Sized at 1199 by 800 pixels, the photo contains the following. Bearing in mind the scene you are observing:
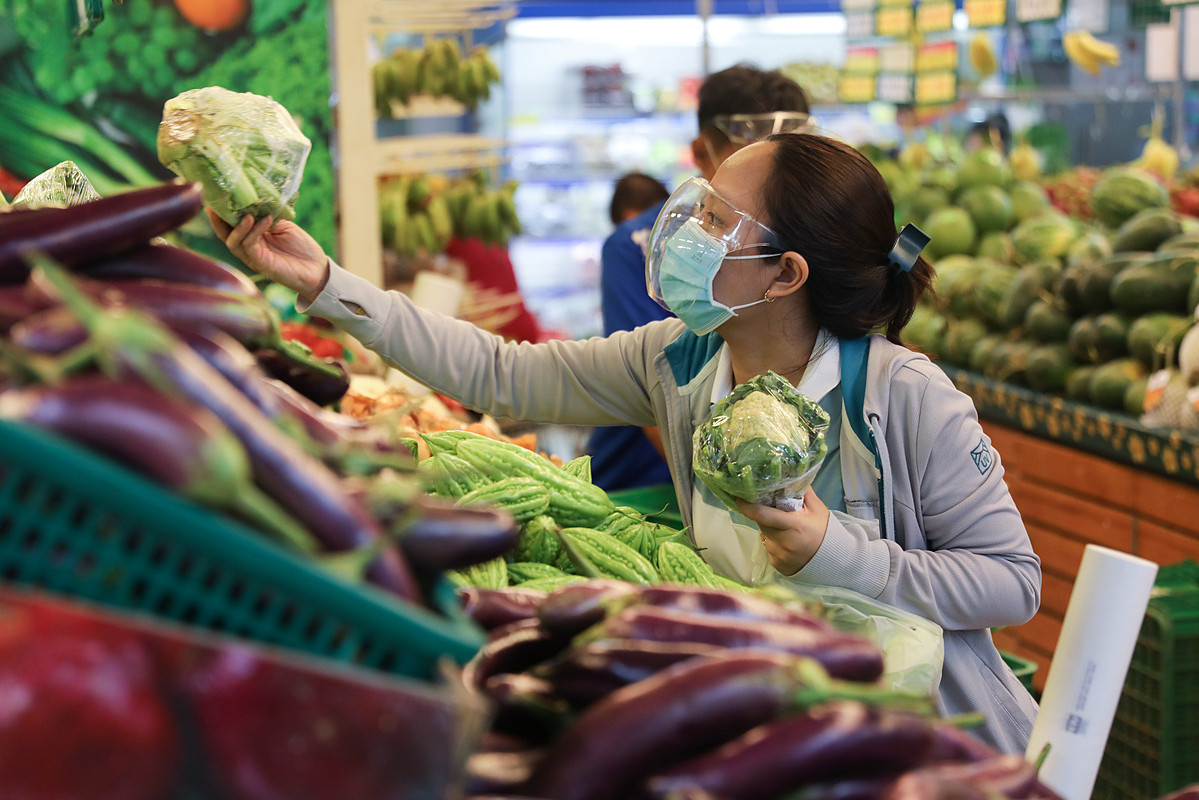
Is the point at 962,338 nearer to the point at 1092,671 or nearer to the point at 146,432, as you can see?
the point at 1092,671

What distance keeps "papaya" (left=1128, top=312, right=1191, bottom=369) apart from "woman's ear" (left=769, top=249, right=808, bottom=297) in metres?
2.69

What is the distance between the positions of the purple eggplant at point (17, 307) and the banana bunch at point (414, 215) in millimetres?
3883

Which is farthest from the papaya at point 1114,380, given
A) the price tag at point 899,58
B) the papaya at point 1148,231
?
the price tag at point 899,58

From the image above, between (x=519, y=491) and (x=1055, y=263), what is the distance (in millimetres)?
4182

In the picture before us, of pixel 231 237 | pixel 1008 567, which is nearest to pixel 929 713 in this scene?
pixel 1008 567

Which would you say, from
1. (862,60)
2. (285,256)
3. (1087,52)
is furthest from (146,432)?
(1087,52)

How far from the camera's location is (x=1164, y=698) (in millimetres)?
3117

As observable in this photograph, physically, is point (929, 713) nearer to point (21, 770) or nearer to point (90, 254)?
point (21, 770)

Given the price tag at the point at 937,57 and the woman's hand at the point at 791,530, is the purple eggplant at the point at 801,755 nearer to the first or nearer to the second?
the woman's hand at the point at 791,530

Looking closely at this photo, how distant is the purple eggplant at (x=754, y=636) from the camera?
94 centimetres

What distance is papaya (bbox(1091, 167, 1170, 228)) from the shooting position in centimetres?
531

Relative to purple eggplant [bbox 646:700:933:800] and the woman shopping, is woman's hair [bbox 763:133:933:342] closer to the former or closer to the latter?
the woman shopping

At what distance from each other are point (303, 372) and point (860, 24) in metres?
7.12

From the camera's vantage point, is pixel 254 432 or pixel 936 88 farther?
pixel 936 88
